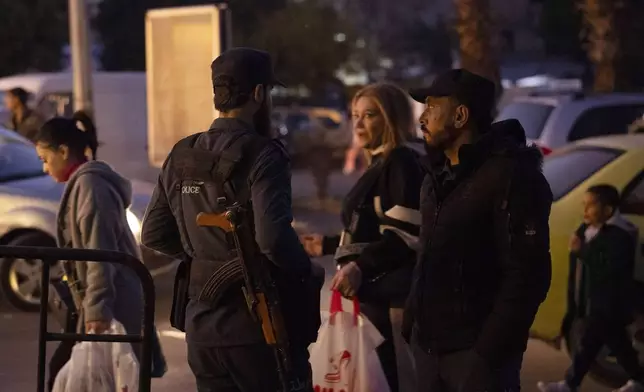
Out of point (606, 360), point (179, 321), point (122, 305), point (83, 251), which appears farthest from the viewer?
point (606, 360)

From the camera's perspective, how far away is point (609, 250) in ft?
19.1

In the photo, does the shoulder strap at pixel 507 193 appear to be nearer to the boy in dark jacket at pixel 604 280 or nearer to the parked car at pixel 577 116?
the boy in dark jacket at pixel 604 280

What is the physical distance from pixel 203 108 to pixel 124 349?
23.5 ft

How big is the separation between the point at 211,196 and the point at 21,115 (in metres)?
8.91

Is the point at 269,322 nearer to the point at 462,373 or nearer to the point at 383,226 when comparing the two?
the point at 462,373

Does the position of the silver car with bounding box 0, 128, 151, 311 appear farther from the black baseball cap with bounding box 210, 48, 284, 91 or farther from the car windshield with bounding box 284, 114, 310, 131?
the car windshield with bounding box 284, 114, 310, 131

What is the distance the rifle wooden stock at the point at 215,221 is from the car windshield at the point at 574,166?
3.58m

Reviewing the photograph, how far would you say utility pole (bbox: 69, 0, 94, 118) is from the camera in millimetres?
11969

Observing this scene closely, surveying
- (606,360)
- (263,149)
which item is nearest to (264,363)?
(263,149)

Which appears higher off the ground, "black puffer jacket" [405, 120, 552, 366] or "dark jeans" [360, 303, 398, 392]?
"black puffer jacket" [405, 120, 552, 366]

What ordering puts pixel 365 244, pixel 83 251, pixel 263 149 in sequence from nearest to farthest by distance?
pixel 263 149
pixel 83 251
pixel 365 244

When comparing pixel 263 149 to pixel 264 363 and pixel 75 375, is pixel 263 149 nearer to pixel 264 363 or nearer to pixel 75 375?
pixel 264 363

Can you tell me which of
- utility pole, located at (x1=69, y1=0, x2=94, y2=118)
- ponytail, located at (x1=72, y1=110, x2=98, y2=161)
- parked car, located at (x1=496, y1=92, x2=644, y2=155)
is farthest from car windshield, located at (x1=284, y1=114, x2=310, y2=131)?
ponytail, located at (x1=72, y1=110, x2=98, y2=161)

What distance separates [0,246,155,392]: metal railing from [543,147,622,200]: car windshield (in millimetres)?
3306
